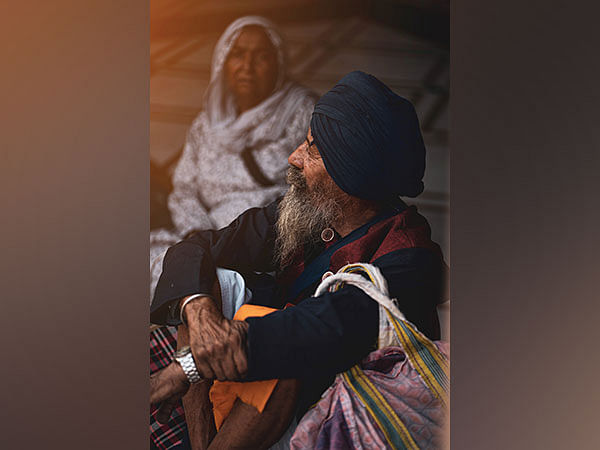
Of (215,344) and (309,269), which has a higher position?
(309,269)

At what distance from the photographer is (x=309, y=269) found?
1637mm

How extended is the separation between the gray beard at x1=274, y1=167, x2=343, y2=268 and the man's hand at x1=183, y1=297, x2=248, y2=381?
0.23 metres

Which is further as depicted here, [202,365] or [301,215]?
[301,215]

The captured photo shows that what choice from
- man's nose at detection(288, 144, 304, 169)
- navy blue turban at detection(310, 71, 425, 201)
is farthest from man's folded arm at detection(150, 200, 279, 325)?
navy blue turban at detection(310, 71, 425, 201)

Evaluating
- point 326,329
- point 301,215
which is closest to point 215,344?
point 326,329

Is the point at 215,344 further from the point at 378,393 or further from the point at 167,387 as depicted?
the point at 378,393

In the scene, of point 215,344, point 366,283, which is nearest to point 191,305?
point 215,344

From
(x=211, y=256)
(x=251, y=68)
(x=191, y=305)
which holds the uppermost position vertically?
(x=251, y=68)
